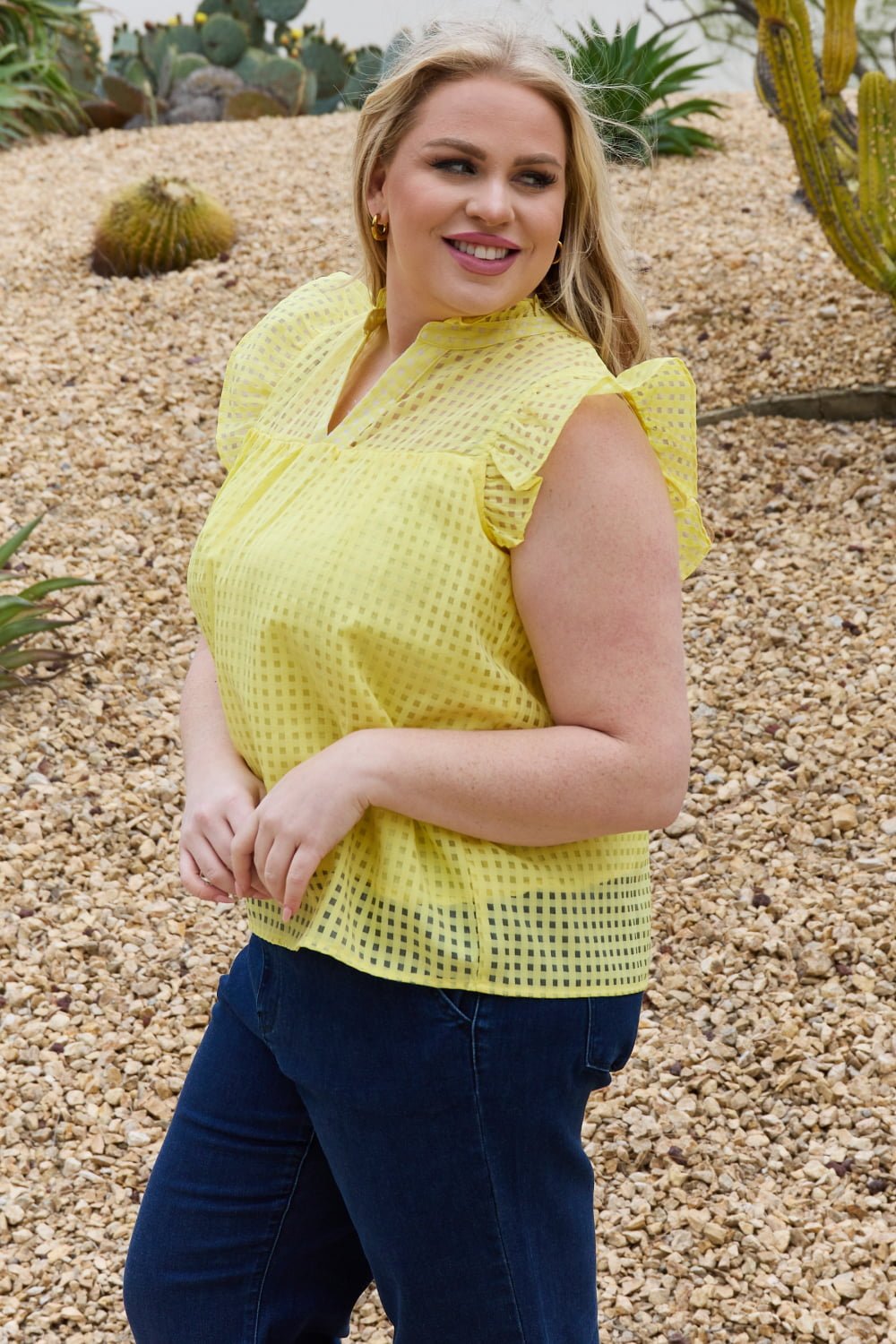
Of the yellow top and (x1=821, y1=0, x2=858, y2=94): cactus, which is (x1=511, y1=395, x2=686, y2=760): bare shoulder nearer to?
the yellow top

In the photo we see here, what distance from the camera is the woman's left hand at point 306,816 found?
1513 mm

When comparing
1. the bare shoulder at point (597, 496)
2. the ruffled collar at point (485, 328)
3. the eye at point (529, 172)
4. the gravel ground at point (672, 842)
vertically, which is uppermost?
the eye at point (529, 172)

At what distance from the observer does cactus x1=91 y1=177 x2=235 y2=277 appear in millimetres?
6906

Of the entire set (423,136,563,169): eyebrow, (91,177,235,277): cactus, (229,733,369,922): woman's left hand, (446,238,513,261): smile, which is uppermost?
(423,136,563,169): eyebrow

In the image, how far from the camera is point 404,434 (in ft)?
5.38

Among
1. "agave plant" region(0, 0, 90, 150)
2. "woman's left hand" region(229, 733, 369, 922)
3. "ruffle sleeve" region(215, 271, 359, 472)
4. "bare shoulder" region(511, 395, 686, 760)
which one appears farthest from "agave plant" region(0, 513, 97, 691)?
"agave plant" region(0, 0, 90, 150)

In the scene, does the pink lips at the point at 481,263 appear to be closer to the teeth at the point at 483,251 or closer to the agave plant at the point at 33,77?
the teeth at the point at 483,251

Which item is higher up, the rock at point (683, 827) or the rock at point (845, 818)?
the rock at point (845, 818)

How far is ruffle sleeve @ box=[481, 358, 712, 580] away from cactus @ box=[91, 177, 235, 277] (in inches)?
226

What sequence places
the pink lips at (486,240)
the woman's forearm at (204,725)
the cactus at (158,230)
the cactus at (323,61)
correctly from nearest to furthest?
the pink lips at (486,240)
the woman's forearm at (204,725)
the cactus at (158,230)
the cactus at (323,61)

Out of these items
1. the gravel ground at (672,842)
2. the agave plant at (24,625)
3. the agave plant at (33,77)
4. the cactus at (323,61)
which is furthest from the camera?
the cactus at (323,61)

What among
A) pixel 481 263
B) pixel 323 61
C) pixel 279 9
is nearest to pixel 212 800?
pixel 481 263

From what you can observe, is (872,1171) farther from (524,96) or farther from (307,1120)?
(524,96)

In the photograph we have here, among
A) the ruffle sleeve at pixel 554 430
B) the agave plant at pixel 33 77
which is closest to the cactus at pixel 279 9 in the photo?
the agave plant at pixel 33 77
